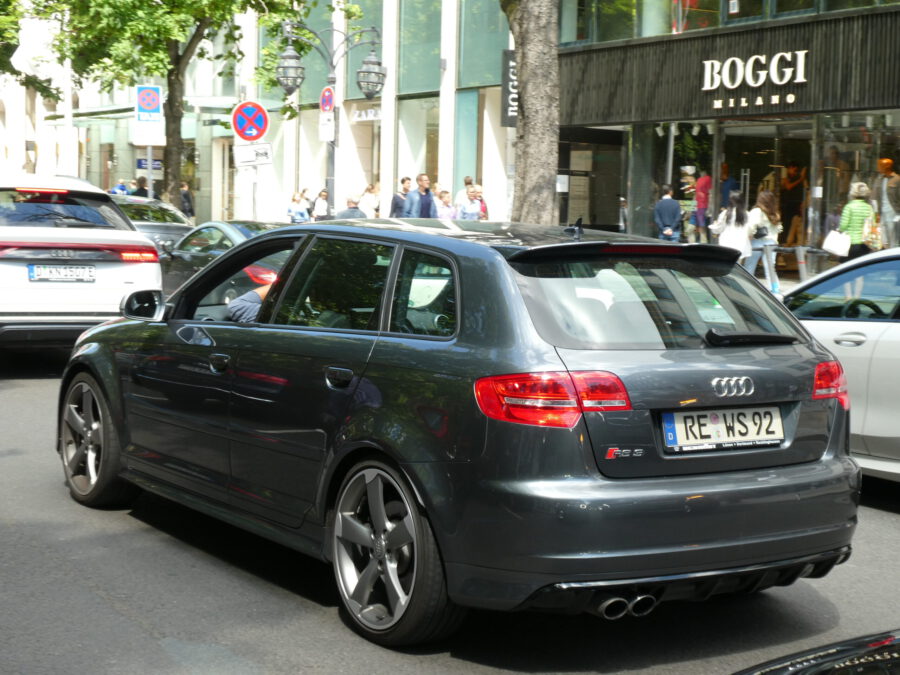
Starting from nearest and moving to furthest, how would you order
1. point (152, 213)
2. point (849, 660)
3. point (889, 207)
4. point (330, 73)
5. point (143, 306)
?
point (849, 660) → point (143, 306) → point (889, 207) → point (152, 213) → point (330, 73)

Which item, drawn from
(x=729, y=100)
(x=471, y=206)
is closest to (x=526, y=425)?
(x=729, y=100)

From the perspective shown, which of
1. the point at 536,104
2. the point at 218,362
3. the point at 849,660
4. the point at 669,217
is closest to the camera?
the point at 849,660

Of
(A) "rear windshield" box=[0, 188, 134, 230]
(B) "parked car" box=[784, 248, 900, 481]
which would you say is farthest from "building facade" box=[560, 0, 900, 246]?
(B) "parked car" box=[784, 248, 900, 481]

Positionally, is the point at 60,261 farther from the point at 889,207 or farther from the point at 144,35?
the point at 144,35

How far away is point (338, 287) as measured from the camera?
5.20m

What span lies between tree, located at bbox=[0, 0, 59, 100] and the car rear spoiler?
26469 mm

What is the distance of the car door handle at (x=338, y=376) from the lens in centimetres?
483

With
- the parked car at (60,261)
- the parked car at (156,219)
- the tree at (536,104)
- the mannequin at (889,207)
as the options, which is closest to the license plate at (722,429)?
the parked car at (60,261)

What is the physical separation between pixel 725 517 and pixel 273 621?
1.73 meters

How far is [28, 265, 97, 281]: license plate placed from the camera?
37.0ft

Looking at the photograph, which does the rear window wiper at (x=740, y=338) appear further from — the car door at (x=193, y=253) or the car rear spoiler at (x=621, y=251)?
the car door at (x=193, y=253)

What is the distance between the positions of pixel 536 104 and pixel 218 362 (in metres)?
11.5

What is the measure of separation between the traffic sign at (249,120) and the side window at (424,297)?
14.2m

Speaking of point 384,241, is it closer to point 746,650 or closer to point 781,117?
point 746,650
